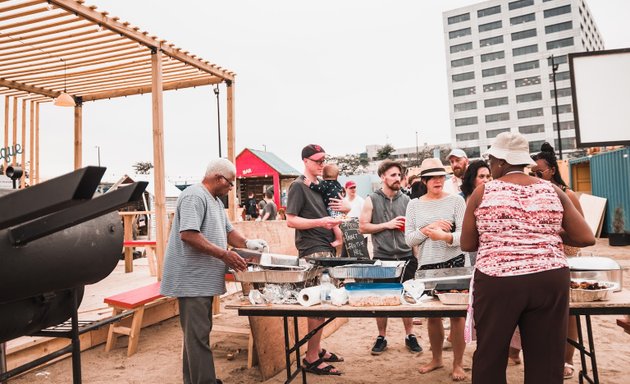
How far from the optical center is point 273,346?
4.10 meters

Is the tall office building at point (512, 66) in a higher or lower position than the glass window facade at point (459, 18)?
lower

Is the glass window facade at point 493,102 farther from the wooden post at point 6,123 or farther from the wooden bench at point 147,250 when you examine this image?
the wooden post at point 6,123

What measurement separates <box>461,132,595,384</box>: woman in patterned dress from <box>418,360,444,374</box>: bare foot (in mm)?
1757

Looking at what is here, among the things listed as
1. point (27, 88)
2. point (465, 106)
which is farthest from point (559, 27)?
point (27, 88)

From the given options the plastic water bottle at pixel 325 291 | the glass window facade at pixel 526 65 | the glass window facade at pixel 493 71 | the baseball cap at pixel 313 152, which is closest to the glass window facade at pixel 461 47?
the glass window facade at pixel 493 71

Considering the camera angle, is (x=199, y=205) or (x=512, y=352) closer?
(x=199, y=205)

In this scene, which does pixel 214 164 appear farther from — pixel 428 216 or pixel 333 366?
pixel 333 366

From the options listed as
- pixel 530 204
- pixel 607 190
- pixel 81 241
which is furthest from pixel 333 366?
pixel 607 190

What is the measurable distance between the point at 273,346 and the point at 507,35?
83.5 meters

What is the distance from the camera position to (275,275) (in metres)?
2.98

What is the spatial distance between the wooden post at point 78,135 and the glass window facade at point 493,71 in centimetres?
7848

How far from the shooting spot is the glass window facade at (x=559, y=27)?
225 feet

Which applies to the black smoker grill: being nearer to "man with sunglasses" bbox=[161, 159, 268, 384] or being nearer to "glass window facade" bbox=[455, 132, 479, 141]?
"man with sunglasses" bbox=[161, 159, 268, 384]

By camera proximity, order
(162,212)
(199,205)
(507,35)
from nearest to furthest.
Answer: (199,205)
(162,212)
(507,35)
